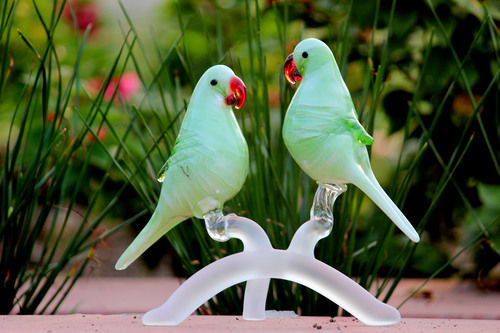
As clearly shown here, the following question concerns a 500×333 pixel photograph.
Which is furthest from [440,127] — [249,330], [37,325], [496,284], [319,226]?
[37,325]

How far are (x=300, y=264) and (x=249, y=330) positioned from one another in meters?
0.10

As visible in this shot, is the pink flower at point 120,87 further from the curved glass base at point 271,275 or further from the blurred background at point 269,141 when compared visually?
the curved glass base at point 271,275

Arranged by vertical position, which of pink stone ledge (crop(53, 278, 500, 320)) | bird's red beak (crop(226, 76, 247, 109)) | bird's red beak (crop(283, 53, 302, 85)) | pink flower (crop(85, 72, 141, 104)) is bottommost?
pink stone ledge (crop(53, 278, 500, 320))

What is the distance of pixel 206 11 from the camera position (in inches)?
86.0

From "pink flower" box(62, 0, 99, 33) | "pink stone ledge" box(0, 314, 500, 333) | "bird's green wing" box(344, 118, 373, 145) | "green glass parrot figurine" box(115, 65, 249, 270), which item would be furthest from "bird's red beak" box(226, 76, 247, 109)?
"pink flower" box(62, 0, 99, 33)

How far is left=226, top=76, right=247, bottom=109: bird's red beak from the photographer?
76cm

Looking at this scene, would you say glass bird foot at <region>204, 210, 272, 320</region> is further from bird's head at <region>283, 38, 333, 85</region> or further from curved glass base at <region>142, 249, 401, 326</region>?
bird's head at <region>283, 38, 333, 85</region>

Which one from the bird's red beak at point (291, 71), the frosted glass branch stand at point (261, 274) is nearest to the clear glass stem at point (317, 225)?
the frosted glass branch stand at point (261, 274)

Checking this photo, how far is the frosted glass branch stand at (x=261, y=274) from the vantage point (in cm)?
76

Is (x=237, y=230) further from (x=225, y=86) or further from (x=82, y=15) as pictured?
(x=82, y=15)

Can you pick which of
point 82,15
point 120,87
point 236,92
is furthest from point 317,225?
point 82,15

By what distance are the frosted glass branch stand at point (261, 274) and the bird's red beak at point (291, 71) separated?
0.59 feet

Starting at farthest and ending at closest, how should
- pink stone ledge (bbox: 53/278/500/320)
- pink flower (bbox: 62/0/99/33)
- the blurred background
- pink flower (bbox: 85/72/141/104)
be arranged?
1. pink flower (bbox: 62/0/99/33)
2. pink flower (bbox: 85/72/141/104)
3. pink stone ledge (bbox: 53/278/500/320)
4. the blurred background

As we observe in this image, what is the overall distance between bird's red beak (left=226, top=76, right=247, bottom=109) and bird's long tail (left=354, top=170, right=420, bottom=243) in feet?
0.54
